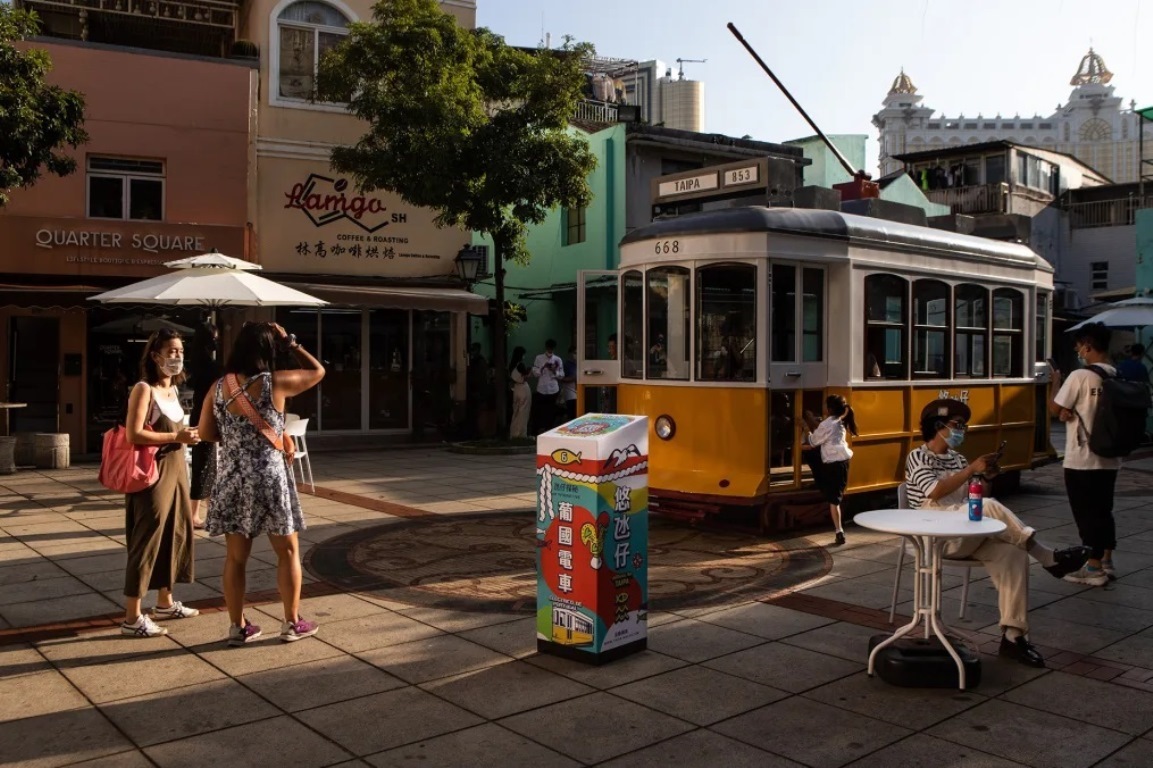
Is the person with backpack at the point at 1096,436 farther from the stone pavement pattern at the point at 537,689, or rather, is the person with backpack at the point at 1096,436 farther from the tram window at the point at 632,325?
the tram window at the point at 632,325

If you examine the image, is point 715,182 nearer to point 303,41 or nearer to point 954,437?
point 954,437

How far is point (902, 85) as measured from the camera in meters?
143

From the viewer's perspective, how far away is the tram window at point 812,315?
9172 mm

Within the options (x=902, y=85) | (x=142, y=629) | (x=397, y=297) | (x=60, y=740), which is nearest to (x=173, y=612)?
(x=142, y=629)

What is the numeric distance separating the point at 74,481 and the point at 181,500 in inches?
286

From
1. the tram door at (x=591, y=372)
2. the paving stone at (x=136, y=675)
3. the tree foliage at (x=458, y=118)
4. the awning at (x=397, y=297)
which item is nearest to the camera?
the paving stone at (x=136, y=675)

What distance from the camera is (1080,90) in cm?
13462

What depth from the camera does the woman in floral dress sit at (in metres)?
5.49

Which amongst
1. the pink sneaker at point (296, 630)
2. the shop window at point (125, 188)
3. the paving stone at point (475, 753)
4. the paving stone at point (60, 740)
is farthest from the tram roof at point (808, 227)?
the shop window at point (125, 188)

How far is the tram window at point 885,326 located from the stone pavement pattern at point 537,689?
2.57m

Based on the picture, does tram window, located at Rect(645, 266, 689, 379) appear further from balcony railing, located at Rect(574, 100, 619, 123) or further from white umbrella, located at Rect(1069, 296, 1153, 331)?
balcony railing, located at Rect(574, 100, 619, 123)

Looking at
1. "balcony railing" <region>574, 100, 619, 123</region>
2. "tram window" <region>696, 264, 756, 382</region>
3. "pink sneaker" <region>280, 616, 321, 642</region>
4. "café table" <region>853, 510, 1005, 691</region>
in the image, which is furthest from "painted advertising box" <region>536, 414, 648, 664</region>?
"balcony railing" <region>574, 100, 619, 123</region>

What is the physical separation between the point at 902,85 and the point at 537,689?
499ft

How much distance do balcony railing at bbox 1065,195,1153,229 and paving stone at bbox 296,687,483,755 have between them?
34882mm
